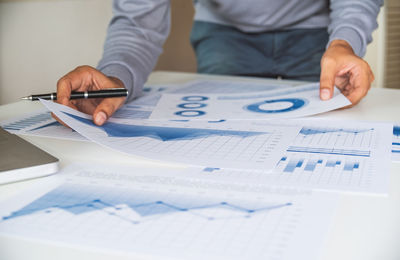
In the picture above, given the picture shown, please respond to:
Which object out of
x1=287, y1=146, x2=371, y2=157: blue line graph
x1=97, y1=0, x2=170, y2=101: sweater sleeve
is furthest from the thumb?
x1=97, y1=0, x2=170, y2=101: sweater sleeve

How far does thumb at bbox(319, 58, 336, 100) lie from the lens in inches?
32.0

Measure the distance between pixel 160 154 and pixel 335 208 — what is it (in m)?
0.23

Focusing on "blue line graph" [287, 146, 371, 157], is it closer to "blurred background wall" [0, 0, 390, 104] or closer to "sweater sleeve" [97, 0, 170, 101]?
"sweater sleeve" [97, 0, 170, 101]

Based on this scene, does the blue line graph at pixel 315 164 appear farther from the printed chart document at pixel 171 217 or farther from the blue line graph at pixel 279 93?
the blue line graph at pixel 279 93

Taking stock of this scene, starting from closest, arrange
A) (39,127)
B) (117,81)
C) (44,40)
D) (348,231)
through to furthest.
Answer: (348,231)
(39,127)
(117,81)
(44,40)

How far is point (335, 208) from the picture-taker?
1.39 ft

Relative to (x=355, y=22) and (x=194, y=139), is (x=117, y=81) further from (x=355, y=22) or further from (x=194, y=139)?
(x=355, y=22)

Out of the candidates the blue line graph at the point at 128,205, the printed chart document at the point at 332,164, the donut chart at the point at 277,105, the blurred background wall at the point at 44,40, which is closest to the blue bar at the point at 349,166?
the printed chart document at the point at 332,164

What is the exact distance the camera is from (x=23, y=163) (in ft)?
1.69

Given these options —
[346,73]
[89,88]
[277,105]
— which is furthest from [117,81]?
[346,73]

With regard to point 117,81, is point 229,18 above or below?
above

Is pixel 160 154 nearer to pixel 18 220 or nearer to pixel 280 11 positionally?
pixel 18 220

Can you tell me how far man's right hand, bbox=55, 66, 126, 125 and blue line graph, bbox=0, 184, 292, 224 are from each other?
0.27 metres

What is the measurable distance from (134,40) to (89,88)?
0.78 feet
